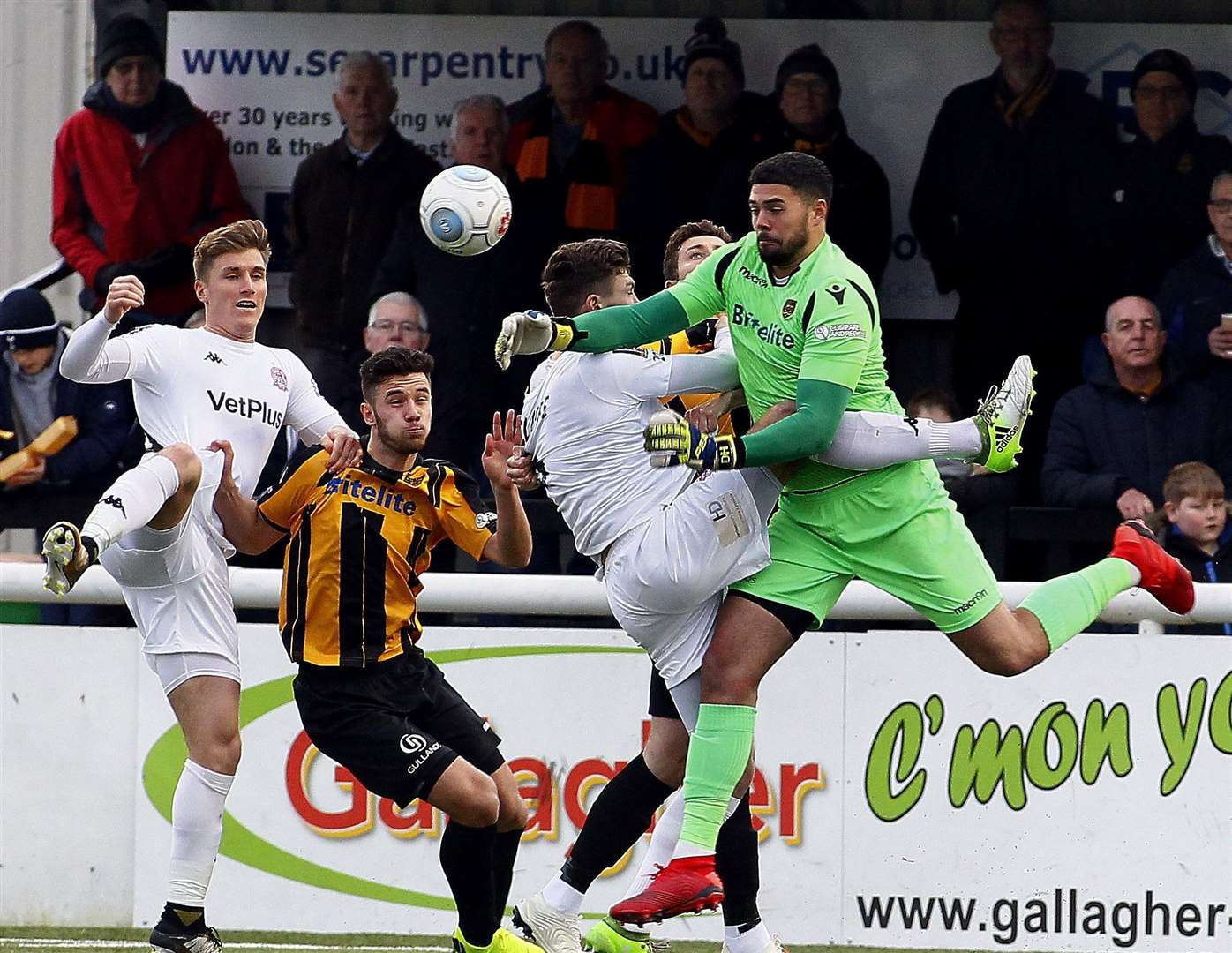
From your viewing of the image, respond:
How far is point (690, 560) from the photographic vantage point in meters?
5.53

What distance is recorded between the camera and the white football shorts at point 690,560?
18.1ft

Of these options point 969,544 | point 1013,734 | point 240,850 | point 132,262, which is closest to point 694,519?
point 969,544

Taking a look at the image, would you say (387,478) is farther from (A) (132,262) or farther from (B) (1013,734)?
(A) (132,262)

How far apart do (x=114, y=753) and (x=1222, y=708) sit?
3719 millimetres

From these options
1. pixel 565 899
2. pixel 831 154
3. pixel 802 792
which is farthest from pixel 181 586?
pixel 831 154

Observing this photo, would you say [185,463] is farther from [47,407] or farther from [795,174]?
[47,407]

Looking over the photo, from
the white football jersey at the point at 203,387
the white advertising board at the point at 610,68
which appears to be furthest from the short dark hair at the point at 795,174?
the white advertising board at the point at 610,68

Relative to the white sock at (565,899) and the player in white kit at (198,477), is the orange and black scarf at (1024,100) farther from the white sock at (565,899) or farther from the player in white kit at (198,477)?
the white sock at (565,899)

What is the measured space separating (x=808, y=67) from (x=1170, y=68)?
60.3 inches

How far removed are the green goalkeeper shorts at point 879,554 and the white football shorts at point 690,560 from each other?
9cm

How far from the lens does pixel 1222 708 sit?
6.72 m

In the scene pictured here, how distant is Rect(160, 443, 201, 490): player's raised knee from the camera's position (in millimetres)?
5684

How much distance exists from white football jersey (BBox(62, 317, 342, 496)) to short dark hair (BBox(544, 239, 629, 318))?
2.90ft

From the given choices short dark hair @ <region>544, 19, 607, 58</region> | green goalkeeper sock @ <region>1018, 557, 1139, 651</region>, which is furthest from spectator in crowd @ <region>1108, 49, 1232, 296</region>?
green goalkeeper sock @ <region>1018, 557, 1139, 651</region>
